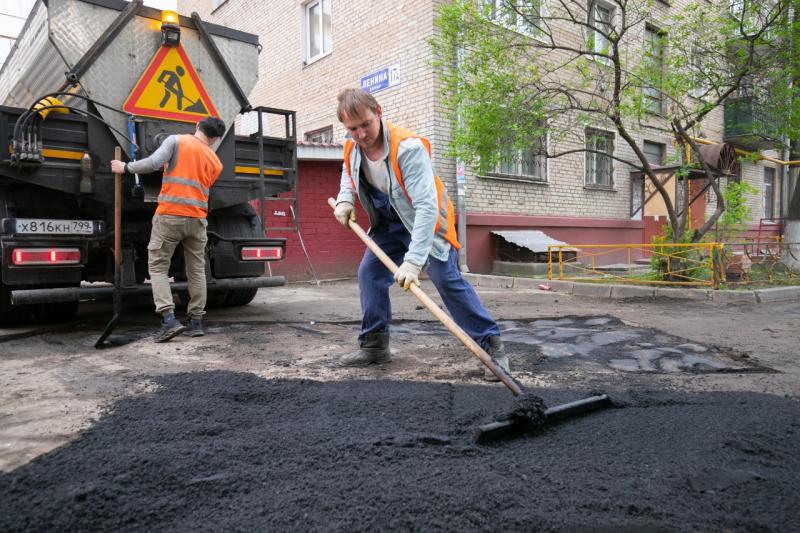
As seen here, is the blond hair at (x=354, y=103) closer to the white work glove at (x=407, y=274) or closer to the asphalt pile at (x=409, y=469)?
the white work glove at (x=407, y=274)

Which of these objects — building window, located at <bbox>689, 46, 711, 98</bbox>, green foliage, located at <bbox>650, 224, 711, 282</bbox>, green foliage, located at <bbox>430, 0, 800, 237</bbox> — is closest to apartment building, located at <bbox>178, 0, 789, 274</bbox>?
green foliage, located at <bbox>430, 0, 800, 237</bbox>

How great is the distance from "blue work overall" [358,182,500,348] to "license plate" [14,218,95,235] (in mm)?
2440

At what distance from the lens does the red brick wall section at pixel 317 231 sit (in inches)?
407

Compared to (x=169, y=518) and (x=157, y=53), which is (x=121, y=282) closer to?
(x=157, y=53)

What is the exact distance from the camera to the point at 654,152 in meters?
15.9

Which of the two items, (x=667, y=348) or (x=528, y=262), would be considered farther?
(x=528, y=262)

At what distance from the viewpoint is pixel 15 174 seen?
449 centimetres

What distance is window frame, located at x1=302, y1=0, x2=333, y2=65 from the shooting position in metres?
13.1

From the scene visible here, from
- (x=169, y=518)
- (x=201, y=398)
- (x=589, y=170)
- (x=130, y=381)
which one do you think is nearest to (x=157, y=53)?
(x=130, y=381)

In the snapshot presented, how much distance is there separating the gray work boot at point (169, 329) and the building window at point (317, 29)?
32.4ft

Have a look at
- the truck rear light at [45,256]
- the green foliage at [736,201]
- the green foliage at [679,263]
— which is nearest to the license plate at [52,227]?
the truck rear light at [45,256]

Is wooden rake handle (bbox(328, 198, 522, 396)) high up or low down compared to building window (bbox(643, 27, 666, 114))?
down

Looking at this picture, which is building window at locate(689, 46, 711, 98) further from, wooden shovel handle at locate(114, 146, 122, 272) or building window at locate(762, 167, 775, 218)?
building window at locate(762, 167, 775, 218)

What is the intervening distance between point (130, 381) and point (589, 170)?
12.5m
